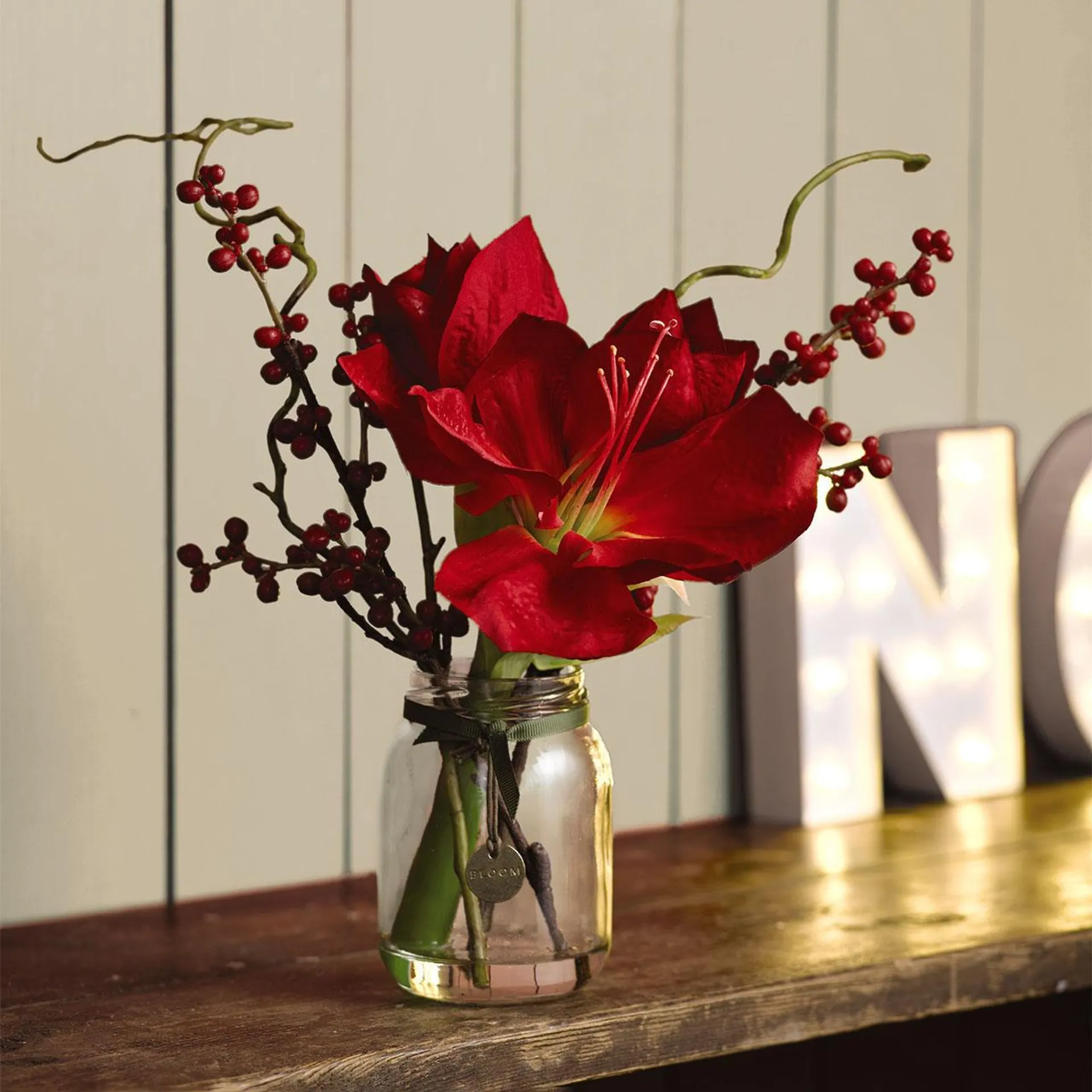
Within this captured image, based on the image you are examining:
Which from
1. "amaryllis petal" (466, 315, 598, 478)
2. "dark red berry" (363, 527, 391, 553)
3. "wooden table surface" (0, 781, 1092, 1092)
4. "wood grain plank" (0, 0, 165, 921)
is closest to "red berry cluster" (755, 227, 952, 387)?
"amaryllis petal" (466, 315, 598, 478)

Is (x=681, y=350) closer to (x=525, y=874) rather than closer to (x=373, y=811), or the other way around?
(x=525, y=874)

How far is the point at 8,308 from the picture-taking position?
1.10m

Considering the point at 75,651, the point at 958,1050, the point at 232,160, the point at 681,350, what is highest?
the point at 232,160

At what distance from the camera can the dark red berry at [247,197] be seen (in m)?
0.87

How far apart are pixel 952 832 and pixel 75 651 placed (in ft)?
2.40

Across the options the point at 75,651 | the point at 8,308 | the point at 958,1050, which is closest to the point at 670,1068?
the point at 958,1050

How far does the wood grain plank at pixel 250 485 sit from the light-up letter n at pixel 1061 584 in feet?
2.33

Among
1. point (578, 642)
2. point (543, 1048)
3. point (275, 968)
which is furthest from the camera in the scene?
point (275, 968)

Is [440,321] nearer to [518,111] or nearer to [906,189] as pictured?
[518,111]

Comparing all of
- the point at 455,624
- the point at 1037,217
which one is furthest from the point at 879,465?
the point at 1037,217

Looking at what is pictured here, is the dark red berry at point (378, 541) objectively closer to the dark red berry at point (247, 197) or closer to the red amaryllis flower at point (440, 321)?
the red amaryllis flower at point (440, 321)

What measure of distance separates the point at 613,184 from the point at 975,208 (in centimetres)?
42

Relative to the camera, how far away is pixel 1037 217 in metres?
1.65

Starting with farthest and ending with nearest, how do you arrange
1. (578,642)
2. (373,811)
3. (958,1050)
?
(958,1050) < (373,811) < (578,642)
